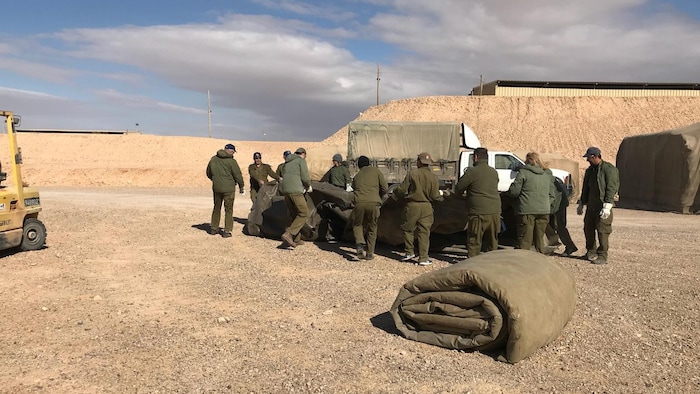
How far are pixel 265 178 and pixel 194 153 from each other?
3788 cm

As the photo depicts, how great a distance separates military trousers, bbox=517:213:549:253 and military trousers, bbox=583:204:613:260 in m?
0.97

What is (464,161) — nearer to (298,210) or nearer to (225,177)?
(298,210)

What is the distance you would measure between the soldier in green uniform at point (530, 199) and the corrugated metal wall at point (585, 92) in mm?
45732

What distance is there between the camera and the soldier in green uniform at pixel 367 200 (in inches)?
302

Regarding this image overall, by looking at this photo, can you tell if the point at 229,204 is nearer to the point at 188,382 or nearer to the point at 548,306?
the point at 188,382

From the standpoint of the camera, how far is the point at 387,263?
304 inches

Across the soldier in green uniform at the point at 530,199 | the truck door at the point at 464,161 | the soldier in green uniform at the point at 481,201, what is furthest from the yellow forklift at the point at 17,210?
the truck door at the point at 464,161

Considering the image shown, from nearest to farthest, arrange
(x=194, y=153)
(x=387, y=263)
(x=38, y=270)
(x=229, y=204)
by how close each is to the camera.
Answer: (x=38, y=270), (x=387, y=263), (x=229, y=204), (x=194, y=153)

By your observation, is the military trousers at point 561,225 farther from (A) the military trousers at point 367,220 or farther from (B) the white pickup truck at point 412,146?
(B) the white pickup truck at point 412,146

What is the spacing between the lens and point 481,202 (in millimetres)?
6941

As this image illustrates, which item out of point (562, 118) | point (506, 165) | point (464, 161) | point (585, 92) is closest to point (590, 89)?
point (585, 92)

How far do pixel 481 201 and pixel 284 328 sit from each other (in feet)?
11.9

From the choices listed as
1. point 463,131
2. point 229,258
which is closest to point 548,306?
point 229,258

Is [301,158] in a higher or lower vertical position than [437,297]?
higher
